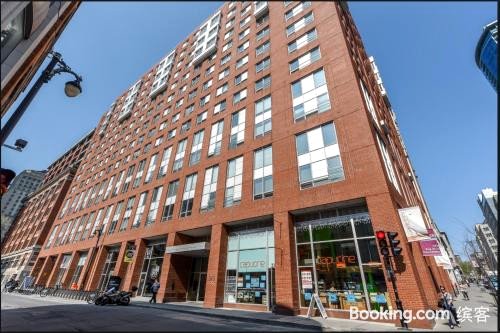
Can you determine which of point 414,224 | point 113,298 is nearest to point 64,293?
point 113,298

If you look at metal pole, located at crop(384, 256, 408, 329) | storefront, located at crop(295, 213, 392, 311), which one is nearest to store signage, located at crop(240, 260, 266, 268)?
storefront, located at crop(295, 213, 392, 311)

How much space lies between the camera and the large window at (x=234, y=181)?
68.2 ft

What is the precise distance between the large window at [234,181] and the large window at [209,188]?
1503 millimetres

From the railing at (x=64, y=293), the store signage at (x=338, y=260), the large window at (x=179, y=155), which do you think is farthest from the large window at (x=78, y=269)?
the store signage at (x=338, y=260)

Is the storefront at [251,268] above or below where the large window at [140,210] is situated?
below

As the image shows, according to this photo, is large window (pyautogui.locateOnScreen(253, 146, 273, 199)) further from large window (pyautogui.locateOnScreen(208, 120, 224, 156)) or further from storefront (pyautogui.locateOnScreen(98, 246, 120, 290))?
storefront (pyautogui.locateOnScreen(98, 246, 120, 290))

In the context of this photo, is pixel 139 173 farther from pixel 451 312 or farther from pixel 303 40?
pixel 451 312

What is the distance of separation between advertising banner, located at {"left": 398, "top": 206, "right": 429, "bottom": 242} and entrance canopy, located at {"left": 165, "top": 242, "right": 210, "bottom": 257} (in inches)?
534

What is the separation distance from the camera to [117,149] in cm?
4403

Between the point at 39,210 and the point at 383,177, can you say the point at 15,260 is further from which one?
the point at 383,177

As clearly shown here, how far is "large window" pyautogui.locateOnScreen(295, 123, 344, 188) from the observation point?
16.5 metres

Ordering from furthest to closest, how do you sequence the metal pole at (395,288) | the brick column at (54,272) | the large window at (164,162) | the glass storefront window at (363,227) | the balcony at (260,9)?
1. the brick column at (54,272)
2. the balcony at (260,9)
3. the large window at (164,162)
4. the glass storefront window at (363,227)
5. the metal pole at (395,288)

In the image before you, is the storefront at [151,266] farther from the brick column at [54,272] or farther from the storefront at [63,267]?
the brick column at [54,272]

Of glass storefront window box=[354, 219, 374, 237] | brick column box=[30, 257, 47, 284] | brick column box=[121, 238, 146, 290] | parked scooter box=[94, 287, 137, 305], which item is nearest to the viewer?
glass storefront window box=[354, 219, 374, 237]
